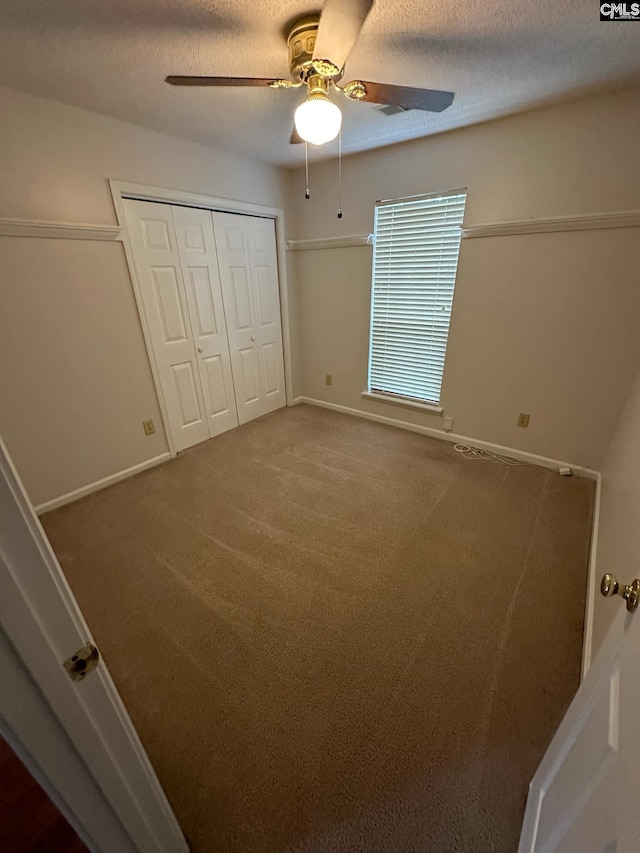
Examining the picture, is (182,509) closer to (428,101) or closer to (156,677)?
(156,677)

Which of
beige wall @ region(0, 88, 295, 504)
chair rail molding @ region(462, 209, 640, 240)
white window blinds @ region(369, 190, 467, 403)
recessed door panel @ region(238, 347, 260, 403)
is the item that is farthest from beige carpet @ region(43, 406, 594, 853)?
chair rail molding @ region(462, 209, 640, 240)

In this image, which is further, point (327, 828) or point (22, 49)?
point (22, 49)

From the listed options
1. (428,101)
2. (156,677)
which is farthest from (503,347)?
(156,677)

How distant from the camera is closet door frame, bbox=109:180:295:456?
7.45 ft

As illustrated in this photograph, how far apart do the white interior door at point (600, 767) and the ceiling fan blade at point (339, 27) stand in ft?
5.85

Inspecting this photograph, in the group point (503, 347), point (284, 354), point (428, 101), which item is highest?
point (428, 101)

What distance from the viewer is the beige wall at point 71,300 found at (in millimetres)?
1921

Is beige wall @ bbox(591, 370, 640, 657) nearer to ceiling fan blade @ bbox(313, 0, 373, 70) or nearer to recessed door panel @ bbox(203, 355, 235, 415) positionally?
ceiling fan blade @ bbox(313, 0, 373, 70)

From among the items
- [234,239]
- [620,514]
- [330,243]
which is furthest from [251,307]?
[620,514]

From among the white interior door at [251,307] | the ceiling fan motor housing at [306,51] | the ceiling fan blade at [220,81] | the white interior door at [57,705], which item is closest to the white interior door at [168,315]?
the white interior door at [251,307]

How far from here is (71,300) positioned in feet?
7.13

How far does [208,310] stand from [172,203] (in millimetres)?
797

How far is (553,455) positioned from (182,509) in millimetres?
2810

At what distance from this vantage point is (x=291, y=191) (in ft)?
10.9
